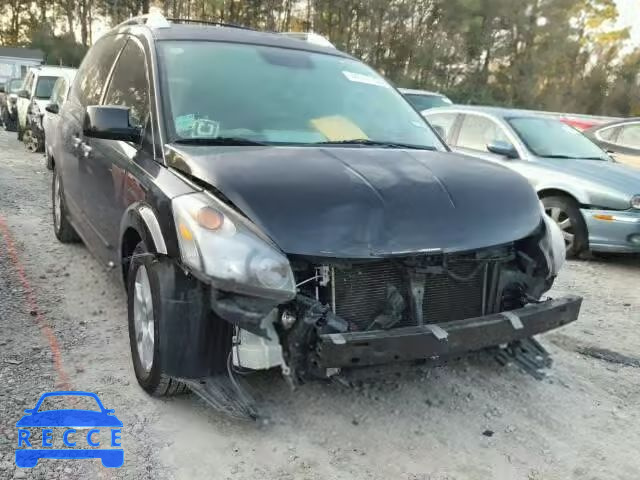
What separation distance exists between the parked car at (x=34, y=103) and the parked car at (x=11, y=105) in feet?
3.26

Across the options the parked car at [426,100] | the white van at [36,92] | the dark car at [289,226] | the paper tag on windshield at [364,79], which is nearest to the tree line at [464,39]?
the white van at [36,92]

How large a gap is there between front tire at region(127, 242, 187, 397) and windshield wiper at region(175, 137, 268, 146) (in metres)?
0.57

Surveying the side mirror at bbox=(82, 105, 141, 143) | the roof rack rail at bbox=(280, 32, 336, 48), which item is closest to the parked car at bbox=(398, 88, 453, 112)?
the roof rack rail at bbox=(280, 32, 336, 48)

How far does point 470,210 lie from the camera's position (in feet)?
9.48

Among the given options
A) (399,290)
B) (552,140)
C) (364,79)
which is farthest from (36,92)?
(399,290)

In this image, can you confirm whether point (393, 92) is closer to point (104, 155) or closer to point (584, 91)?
point (104, 155)

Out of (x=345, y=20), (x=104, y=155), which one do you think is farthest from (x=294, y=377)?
(x=345, y=20)

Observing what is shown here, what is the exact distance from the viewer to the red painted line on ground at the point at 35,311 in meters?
3.20

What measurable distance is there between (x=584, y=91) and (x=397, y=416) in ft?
135

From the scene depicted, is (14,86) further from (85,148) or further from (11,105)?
(85,148)

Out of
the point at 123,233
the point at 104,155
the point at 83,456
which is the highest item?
the point at 104,155

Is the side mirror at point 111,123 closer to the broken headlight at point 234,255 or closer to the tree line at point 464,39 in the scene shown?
the broken headlight at point 234,255

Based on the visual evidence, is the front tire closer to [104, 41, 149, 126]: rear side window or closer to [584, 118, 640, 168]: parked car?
[104, 41, 149, 126]: rear side window

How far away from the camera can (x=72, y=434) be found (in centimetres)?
269
